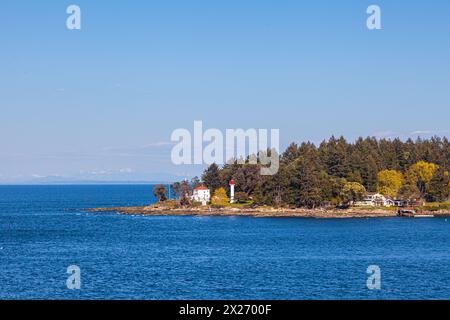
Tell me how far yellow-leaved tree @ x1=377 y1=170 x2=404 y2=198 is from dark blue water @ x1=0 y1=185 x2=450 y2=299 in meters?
24.1

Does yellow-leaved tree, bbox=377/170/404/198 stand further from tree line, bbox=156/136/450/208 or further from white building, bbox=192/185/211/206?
white building, bbox=192/185/211/206

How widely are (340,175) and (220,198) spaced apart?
1219 inches

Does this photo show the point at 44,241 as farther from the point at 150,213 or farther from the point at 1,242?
the point at 150,213

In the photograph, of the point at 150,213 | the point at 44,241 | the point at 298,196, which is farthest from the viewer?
the point at 150,213

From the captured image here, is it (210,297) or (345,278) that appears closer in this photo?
(210,297)

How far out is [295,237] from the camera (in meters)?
86.9

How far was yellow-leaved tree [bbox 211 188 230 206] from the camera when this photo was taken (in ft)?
485

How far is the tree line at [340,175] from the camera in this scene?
5138 inches

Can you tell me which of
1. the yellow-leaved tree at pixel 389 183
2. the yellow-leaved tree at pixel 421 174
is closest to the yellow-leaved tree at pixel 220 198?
the yellow-leaved tree at pixel 389 183

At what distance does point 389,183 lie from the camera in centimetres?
13650
